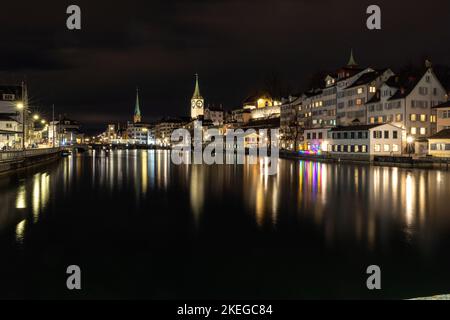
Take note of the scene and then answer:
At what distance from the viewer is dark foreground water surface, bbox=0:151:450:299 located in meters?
11.7

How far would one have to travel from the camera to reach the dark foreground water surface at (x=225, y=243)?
460 inches

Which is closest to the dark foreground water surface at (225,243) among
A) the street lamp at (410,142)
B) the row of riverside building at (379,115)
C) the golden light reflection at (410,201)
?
the golden light reflection at (410,201)

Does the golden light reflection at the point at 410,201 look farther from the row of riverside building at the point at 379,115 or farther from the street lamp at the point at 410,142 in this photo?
the street lamp at the point at 410,142

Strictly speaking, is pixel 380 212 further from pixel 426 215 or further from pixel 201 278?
pixel 201 278

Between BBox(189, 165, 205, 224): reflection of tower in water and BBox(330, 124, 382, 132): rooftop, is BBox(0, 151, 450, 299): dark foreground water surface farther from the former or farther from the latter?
BBox(330, 124, 382, 132): rooftop

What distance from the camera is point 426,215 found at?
22.3 m

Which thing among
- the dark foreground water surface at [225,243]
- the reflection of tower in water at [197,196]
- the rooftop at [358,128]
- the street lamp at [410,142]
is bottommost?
the dark foreground water surface at [225,243]

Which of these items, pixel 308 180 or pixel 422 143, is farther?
pixel 422 143

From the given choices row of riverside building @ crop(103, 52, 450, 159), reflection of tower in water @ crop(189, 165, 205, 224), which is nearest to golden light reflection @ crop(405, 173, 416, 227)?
reflection of tower in water @ crop(189, 165, 205, 224)

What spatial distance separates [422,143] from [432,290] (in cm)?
5936

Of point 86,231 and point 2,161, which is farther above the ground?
point 2,161

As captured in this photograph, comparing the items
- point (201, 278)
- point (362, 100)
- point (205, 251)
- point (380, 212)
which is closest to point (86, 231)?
point (205, 251)

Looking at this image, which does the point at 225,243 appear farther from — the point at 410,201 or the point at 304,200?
the point at 410,201

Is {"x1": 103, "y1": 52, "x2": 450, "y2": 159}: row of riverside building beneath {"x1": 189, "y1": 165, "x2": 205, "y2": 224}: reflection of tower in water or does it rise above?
above
